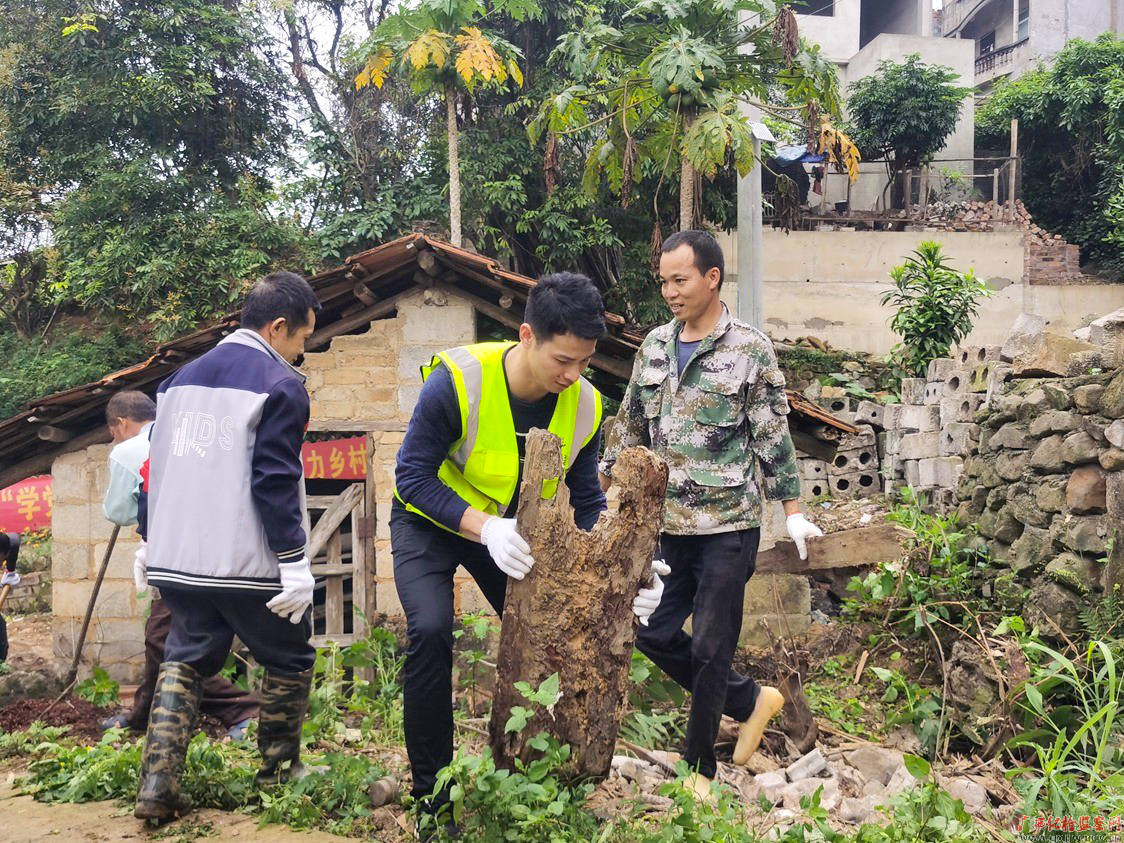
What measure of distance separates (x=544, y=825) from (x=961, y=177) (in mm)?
17520

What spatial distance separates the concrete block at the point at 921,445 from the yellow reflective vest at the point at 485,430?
23.3 ft

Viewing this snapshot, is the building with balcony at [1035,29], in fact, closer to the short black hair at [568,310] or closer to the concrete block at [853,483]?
the concrete block at [853,483]

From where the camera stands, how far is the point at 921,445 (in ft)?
30.5

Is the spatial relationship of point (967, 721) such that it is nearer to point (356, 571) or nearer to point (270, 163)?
point (356, 571)

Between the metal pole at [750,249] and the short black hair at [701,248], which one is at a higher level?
the metal pole at [750,249]

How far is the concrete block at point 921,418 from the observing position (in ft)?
30.7

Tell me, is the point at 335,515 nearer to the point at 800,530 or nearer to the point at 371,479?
the point at 371,479

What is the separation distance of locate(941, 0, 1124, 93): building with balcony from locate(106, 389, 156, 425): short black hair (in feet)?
72.2

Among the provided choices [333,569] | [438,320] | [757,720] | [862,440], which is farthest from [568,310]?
[862,440]

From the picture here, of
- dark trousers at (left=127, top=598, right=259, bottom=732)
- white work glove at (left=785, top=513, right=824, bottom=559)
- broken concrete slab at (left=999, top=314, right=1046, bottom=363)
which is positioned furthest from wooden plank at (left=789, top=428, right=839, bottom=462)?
dark trousers at (left=127, top=598, right=259, bottom=732)

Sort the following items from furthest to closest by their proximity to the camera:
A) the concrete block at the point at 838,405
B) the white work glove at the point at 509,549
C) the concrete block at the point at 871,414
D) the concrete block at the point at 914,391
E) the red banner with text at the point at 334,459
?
1. the concrete block at the point at 838,405
2. the concrete block at the point at 871,414
3. the concrete block at the point at 914,391
4. the red banner with text at the point at 334,459
5. the white work glove at the point at 509,549

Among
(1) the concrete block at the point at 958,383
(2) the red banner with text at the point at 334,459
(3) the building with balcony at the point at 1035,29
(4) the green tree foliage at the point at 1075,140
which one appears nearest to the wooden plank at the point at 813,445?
(1) the concrete block at the point at 958,383

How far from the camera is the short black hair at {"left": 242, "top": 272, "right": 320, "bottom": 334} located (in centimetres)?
336

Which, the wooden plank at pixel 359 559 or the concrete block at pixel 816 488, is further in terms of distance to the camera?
the concrete block at pixel 816 488
